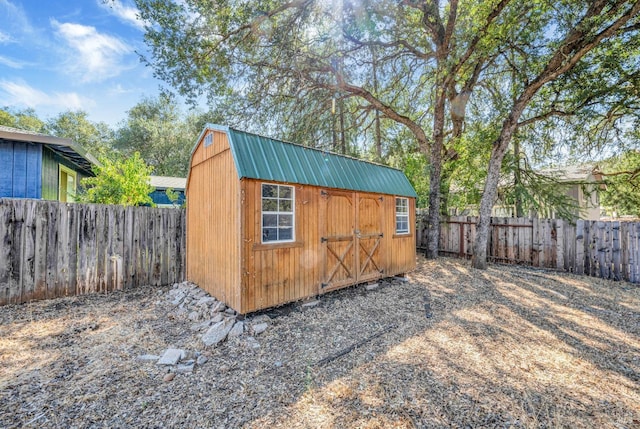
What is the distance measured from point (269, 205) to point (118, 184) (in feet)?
15.4

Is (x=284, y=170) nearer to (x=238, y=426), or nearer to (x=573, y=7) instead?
(x=238, y=426)

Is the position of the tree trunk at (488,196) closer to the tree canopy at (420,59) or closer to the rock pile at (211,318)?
the tree canopy at (420,59)

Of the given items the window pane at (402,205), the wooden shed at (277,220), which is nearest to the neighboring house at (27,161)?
the wooden shed at (277,220)

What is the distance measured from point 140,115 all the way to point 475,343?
27793 mm

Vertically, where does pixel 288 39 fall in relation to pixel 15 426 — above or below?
above

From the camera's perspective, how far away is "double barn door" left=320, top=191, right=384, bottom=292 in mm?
5289

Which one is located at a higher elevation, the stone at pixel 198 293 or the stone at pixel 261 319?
the stone at pixel 198 293

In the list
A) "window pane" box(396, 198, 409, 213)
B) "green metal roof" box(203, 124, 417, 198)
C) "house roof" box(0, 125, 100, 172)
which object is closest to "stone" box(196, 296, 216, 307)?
"green metal roof" box(203, 124, 417, 198)

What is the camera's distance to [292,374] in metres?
2.91

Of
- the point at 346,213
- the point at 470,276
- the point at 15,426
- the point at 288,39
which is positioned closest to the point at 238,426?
the point at 15,426

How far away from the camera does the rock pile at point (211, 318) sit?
145 inches

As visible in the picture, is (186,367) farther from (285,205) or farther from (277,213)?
(285,205)

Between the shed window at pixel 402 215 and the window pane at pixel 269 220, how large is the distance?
3.97 meters

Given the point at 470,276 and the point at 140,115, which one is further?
the point at 140,115
